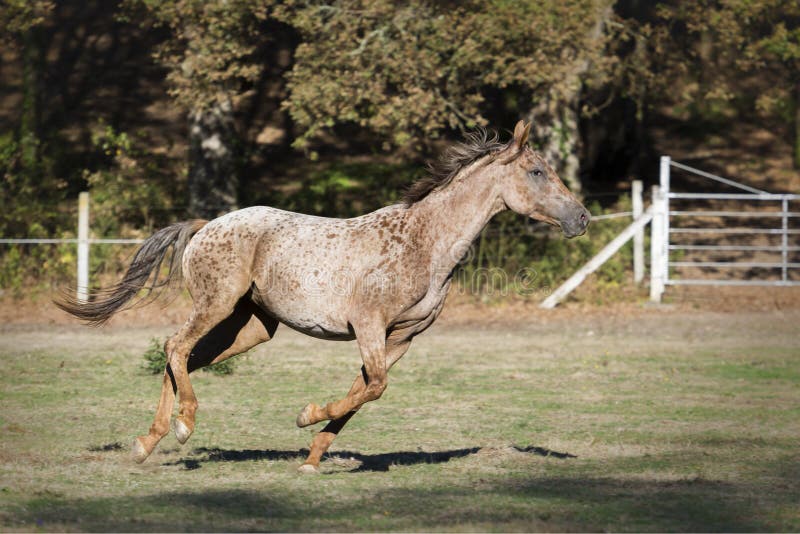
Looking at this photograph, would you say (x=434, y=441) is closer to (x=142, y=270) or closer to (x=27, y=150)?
(x=142, y=270)

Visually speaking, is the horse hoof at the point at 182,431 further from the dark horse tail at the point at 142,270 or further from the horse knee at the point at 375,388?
the dark horse tail at the point at 142,270

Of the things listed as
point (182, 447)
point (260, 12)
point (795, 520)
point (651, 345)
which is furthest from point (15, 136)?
point (795, 520)

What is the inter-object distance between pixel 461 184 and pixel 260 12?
11181 millimetres

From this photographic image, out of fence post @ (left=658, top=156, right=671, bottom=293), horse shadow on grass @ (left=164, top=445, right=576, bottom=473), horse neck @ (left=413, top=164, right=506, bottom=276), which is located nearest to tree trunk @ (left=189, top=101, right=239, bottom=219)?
fence post @ (left=658, top=156, right=671, bottom=293)

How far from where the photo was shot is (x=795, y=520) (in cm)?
574

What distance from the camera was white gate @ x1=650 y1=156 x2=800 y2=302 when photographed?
58.9 ft

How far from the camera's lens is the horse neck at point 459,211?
280 inches

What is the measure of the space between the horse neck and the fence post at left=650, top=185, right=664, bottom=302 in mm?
11225

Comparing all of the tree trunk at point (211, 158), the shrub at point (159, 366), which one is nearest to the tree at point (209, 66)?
the tree trunk at point (211, 158)

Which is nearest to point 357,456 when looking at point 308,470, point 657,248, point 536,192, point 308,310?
point 308,470

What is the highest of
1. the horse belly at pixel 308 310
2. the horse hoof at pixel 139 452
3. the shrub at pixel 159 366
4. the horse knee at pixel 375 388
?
the horse belly at pixel 308 310

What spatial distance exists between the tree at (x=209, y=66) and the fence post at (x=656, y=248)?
7.27 metres

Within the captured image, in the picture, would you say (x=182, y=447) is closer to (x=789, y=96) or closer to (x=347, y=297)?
(x=347, y=297)

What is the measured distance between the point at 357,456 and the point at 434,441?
0.83 m
